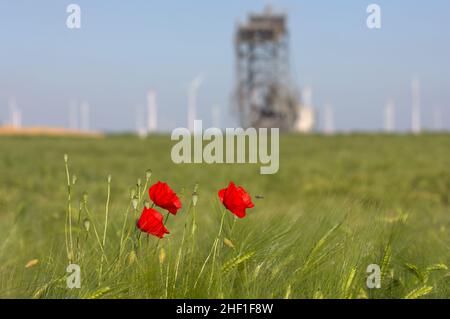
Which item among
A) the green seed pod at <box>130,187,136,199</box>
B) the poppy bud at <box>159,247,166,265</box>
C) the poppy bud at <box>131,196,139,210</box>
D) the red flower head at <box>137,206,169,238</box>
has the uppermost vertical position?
the green seed pod at <box>130,187,136,199</box>

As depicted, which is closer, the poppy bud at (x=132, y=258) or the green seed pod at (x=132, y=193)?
the poppy bud at (x=132, y=258)

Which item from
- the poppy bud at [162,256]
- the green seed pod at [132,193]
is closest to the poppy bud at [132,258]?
the poppy bud at [162,256]

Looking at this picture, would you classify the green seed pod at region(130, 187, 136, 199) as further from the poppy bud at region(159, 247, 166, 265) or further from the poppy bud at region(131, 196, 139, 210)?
the poppy bud at region(159, 247, 166, 265)

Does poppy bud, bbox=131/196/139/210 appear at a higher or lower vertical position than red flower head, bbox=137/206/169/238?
higher

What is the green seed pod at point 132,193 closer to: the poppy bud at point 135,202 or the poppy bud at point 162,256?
the poppy bud at point 135,202

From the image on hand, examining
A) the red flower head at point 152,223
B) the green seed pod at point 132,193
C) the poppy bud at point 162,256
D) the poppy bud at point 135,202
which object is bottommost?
the poppy bud at point 162,256

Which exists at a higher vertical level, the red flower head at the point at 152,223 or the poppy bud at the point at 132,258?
the red flower head at the point at 152,223

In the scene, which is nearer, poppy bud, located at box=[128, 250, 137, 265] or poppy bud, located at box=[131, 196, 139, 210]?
poppy bud, located at box=[128, 250, 137, 265]

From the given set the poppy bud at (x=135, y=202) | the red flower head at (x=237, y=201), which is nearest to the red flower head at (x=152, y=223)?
the poppy bud at (x=135, y=202)

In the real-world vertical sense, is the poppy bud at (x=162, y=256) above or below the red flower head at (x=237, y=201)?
below

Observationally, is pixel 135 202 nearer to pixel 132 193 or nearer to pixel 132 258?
pixel 132 193

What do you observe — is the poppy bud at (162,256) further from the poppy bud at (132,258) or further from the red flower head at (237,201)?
the red flower head at (237,201)

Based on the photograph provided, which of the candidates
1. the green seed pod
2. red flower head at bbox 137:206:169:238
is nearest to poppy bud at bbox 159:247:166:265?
red flower head at bbox 137:206:169:238

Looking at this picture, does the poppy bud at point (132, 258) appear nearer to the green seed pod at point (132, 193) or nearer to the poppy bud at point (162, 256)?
the poppy bud at point (162, 256)
